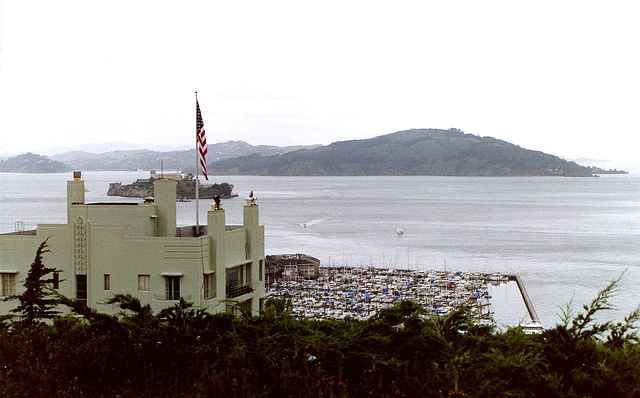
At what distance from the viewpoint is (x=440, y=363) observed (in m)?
7.65

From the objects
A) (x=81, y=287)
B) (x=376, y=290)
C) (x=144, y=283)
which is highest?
(x=144, y=283)

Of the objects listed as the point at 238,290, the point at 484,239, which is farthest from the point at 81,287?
the point at 484,239

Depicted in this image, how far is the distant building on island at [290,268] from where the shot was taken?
4953cm

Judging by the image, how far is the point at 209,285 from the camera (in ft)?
48.5

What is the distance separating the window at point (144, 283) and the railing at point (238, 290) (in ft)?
5.49

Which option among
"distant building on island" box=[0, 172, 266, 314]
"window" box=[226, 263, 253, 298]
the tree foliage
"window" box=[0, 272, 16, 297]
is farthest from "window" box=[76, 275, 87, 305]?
the tree foliage

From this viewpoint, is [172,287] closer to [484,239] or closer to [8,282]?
[8,282]

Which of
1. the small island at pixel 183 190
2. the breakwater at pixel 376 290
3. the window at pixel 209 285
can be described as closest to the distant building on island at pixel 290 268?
the breakwater at pixel 376 290

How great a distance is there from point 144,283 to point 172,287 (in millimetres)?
603

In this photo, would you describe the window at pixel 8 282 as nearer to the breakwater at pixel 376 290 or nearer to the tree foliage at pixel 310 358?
the tree foliage at pixel 310 358

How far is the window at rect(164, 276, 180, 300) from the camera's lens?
1449 cm

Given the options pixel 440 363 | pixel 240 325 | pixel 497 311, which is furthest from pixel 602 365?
pixel 497 311

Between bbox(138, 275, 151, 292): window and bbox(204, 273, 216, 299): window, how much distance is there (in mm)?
1137

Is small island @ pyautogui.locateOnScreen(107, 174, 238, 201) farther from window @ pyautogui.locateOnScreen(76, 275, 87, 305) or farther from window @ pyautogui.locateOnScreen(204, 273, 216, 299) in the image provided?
window @ pyautogui.locateOnScreen(204, 273, 216, 299)
